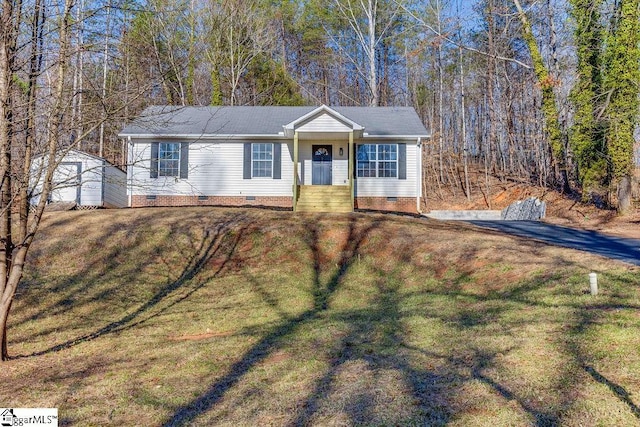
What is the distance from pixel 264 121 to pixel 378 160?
4.91 m

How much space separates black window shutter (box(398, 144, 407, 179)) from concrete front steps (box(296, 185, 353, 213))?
2.40m

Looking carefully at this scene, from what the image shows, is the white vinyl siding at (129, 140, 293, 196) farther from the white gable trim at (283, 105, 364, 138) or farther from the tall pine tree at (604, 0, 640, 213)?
Result: the tall pine tree at (604, 0, 640, 213)

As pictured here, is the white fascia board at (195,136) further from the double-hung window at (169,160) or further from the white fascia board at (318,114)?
the white fascia board at (318,114)

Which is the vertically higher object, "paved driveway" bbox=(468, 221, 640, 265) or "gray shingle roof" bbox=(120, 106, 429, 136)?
"gray shingle roof" bbox=(120, 106, 429, 136)

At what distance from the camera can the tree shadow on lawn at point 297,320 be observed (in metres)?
4.17

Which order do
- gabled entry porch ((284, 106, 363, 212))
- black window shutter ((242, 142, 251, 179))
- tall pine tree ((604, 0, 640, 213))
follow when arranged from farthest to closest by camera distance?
black window shutter ((242, 142, 251, 179)) → tall pine tree ((604, 0, 640, 213)) → gabled entry porch ((284, 106, 363, 212))

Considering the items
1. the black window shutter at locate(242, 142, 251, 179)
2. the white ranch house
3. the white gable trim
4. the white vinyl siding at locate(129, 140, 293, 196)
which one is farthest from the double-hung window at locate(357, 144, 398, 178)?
the black window shutter at locate(242, 142, 251, 179)

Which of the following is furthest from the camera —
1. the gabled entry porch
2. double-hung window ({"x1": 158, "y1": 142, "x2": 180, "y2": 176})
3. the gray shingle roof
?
the gray shingle roof

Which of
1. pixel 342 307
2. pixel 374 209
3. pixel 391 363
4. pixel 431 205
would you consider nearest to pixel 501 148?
pixel 431 205

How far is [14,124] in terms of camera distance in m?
5.52

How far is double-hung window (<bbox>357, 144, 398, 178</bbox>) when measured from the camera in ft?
58.2

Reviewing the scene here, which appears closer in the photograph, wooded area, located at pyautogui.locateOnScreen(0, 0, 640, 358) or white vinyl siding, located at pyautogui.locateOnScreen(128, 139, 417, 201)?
wooded area, located at pyautogui.locateOnScreen(0, 0, 640, 358)

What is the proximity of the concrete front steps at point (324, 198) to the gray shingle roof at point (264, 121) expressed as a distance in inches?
100

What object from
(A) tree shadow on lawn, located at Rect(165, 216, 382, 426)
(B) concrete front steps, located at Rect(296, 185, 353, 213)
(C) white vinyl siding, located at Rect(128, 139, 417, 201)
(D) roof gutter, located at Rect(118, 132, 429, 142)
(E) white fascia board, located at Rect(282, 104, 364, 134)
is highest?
(E) white fascia board, located at Rect(282, 104, 364, 134)
